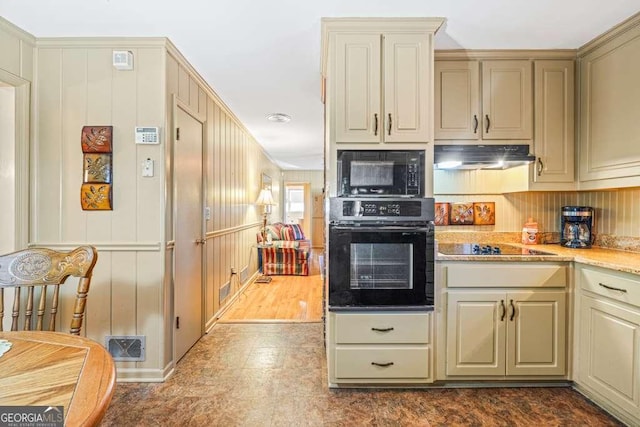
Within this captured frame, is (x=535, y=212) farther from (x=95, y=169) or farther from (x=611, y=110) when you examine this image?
(x=95, y=169)

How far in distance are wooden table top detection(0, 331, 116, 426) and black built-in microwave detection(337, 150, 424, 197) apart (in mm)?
1447

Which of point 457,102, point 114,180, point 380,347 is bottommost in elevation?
point 380,347

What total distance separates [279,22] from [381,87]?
2.51ft

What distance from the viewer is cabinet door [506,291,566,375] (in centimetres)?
203

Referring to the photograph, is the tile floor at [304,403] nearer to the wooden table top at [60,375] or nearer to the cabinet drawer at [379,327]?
the cabinet drawer at [379,327]

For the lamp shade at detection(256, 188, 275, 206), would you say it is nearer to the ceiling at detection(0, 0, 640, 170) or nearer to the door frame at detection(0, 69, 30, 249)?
the ceiling at detection(0, 0, 640, 170)

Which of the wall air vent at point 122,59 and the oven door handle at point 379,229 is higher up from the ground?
the wall air vent at point 122,59

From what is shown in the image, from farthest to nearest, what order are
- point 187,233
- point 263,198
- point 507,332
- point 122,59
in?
point 263,198 → point 187,233 → point 122,59 → point 507,332

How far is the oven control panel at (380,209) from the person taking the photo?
1.95 metres

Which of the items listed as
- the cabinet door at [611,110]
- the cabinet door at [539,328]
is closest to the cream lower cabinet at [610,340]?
the cabinet door at [539,328]

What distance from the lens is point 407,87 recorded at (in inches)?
79.4

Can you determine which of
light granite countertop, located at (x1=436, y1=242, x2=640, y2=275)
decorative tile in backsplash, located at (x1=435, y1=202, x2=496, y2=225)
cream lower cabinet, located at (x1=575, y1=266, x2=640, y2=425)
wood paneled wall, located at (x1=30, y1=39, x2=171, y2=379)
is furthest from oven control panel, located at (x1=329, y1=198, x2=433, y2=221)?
wood paneled wall, located at (x1=30, y1=39, x2=171, y2=379)

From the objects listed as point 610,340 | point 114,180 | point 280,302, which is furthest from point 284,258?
point 610,340

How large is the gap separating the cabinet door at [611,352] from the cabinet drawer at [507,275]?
20cm
